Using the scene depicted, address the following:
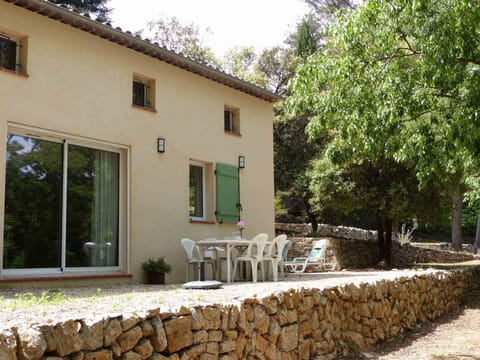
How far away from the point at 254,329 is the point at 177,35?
24442 millimetres

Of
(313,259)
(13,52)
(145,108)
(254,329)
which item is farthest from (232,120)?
(254,329)

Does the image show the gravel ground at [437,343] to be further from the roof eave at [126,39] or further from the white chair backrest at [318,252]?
the roof eave at [126,39]

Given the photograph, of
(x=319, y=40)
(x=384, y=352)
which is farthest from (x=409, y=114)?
(x=319, y=40)

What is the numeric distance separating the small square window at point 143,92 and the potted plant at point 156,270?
2.71 meters

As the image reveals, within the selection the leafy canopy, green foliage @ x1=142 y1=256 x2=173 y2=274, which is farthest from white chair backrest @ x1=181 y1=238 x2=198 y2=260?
the leafy canopy

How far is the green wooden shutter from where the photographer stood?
10766mm

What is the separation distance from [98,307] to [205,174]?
6.79 meters

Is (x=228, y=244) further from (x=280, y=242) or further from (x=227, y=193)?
(x=227, y=193)

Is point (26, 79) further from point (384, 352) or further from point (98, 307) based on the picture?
point (384, 352)

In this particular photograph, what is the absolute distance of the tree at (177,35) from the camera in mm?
27500

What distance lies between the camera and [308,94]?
345 inches

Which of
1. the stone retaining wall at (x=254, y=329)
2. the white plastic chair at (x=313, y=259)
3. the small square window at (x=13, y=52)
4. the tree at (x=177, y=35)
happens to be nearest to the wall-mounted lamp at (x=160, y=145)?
the small square window at (x=13, y=52)

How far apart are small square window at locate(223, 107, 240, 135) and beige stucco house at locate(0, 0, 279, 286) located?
180mm

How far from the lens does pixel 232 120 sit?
39.1ft
